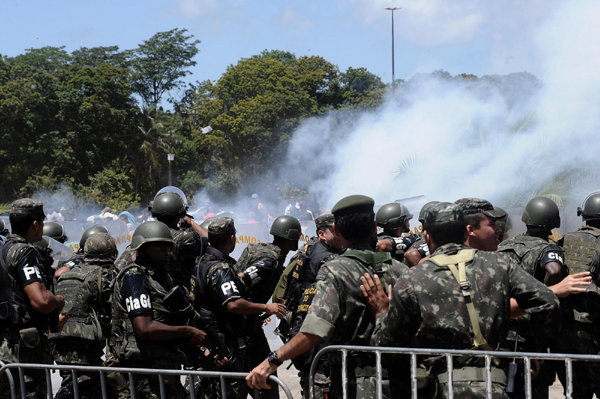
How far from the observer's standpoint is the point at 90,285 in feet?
17.4

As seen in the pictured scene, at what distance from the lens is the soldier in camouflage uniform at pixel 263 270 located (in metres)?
5.49

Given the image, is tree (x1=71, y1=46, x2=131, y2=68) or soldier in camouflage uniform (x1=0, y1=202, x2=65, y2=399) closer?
soldier in camouflage uniform (x1=0, y1=202, x2=65, y2=399)

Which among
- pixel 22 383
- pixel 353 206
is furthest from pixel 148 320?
pixel 353 206

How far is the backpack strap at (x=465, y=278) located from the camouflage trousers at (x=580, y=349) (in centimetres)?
211

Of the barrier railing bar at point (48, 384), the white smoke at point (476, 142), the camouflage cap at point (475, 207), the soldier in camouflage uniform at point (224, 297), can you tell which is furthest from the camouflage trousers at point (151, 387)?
the white smoke at point (476, 142)

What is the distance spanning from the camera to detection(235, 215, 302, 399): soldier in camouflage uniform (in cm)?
549

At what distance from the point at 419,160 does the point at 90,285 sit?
707 inches

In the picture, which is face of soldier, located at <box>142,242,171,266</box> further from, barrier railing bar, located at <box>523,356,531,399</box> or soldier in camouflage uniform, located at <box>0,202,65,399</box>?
barrier railing bar, located at <box>523,356,531,399</box>

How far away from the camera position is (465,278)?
10.3 ft

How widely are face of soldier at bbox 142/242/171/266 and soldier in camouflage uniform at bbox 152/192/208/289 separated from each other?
0.97 m

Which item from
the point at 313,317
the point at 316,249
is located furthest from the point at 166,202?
the point at 313,317

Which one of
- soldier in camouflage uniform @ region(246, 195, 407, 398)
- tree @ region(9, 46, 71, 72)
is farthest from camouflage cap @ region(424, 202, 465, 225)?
tree @ region(9, 46, 71, 72)

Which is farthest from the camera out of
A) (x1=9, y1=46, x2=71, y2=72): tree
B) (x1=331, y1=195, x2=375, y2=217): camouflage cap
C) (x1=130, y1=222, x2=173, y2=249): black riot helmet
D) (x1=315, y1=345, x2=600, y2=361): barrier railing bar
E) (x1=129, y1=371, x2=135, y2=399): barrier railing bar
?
(x1=9, y1=46, x2=71, y2=72): tree

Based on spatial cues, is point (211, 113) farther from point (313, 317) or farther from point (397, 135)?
point (313, 317)
